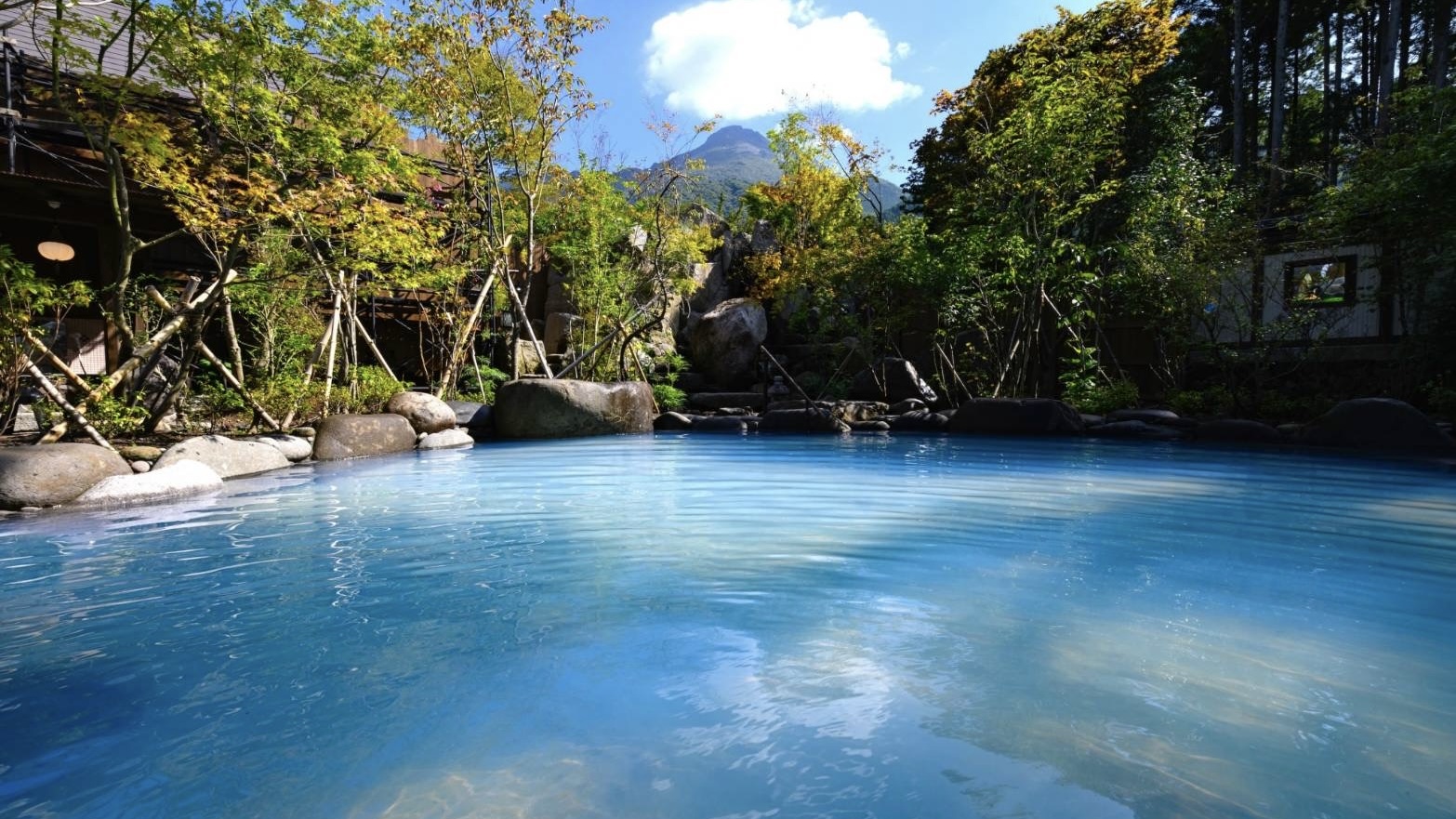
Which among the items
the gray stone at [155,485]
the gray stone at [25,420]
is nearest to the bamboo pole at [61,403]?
the gray stone at [155,485]

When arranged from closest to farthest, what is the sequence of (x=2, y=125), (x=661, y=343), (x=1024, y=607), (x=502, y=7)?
(x=1024, y=607) < (x=2, y=125) < (x=502, y=7) < (x=661, y=343)

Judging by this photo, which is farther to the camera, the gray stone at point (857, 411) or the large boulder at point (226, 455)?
the gray stone at point (857, 411)

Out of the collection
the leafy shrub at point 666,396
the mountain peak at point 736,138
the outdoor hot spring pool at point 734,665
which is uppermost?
the mountain peak at point 736,138

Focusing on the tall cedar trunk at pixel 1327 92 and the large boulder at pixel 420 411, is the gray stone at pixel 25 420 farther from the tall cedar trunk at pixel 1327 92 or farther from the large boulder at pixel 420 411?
the tall cedar trunk at pixel 1327 92

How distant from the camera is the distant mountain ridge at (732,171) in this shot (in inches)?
616

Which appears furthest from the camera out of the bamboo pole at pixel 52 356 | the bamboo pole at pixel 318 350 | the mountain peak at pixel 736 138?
the mountain peak at pixel 736 138

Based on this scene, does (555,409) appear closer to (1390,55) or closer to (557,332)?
(557,332)

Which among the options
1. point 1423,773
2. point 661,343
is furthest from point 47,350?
point 661,343

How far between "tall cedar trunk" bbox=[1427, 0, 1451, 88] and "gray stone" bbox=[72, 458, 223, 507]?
2106 centimetres

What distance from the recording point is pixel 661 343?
52.0ft

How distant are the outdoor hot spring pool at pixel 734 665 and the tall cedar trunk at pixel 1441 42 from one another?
15.7 metres

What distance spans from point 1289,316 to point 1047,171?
Answer: 13.8 feet

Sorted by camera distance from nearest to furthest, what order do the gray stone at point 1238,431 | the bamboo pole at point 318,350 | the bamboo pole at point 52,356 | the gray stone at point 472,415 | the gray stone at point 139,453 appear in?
the bamboo pole at point 52,356, the gray stone at point 139,453, the bamboo pole at point 318,350, the gray stone at point 1238,431, the gray stone at point 472,415

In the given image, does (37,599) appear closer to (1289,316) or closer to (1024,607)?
(1024,607)
